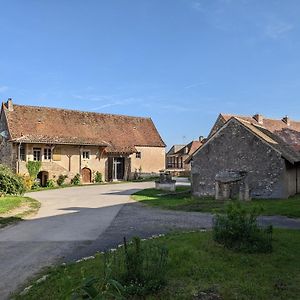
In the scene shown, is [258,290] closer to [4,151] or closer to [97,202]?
[97,202]

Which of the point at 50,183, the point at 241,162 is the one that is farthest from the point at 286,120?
the point at 50,183

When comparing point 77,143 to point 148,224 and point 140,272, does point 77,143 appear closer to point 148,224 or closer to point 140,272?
point 148,224

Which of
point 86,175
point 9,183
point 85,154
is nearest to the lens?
A: point 9,183

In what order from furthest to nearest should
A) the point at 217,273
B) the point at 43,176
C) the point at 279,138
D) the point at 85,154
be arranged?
the point at 85,154
the point at 43,176
the point at 279,138
the point at 217,273

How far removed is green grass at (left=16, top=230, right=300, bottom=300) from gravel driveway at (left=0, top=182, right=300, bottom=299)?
87cm

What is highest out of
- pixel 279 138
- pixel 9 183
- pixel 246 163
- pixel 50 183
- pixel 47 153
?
pixel 279 138

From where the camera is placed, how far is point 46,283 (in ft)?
22.8

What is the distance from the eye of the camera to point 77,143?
38.7 m

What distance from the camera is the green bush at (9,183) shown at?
23.8 metres

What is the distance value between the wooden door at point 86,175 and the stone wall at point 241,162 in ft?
62.4

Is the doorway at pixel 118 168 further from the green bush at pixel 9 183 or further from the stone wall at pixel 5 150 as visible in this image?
the green bush at pixel 9 183

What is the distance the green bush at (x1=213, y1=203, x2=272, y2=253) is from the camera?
838 cm

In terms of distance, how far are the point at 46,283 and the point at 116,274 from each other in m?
1.45

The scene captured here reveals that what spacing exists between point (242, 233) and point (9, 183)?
1892cm
